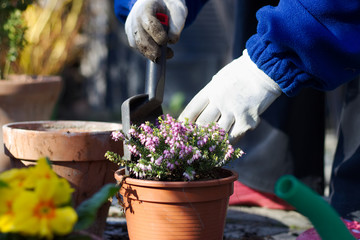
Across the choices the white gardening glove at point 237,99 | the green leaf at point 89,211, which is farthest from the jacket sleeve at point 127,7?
the green leaf at point 89,211

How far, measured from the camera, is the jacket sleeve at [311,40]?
1.53m

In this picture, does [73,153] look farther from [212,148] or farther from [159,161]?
[212,148]

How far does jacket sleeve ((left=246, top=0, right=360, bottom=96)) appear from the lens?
153 cm

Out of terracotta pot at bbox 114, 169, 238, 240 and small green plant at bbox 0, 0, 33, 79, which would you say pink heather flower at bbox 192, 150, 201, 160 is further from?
small green plant at bbox 0, 0, 33, 79

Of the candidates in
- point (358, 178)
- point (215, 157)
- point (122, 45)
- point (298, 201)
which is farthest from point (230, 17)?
point (298, 201)

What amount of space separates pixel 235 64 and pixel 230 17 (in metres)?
3.12

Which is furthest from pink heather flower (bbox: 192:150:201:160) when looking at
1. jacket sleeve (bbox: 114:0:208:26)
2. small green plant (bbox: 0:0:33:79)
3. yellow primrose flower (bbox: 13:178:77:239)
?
small green plant (bbox: 0:0:33:79)

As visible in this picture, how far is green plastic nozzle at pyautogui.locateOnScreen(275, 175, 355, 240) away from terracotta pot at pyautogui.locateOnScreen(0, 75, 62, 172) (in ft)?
6.41

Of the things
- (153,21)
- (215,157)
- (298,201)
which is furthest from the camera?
(153,21)

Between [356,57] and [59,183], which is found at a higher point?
[356,57]

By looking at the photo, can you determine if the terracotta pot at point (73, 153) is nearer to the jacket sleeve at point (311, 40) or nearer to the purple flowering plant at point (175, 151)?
the purple flowering plant at point (175, 151)

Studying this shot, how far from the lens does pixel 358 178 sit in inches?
75.6

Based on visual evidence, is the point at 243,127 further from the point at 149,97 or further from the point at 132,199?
the point at 132,199

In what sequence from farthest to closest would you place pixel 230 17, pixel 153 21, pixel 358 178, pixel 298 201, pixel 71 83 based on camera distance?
pixel 71 83 → pixel 230 17 → pixel 358 178 → pixel 153 21 → pixel 298 201
